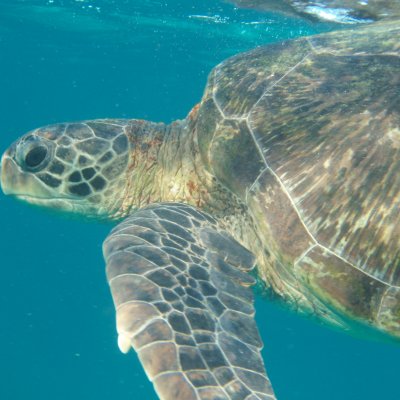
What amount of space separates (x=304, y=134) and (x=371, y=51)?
98cm

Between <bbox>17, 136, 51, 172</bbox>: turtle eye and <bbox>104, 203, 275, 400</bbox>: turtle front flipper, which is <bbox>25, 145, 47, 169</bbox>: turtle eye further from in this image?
<bbox>104, 203, 275, 400</bbox>: turtle front flipper

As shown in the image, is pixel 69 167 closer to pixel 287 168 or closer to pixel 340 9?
pixel 287 168

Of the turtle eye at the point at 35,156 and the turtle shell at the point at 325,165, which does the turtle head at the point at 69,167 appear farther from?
the turtle shell at the point at 325,165

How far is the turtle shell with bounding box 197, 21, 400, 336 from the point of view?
2676 mm

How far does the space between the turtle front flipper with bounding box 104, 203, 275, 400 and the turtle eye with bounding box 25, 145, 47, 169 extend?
4.61 ft

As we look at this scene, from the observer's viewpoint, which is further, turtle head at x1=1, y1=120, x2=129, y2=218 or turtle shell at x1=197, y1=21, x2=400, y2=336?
turtle head at x1=1, y1=120, x2=129, y2=218

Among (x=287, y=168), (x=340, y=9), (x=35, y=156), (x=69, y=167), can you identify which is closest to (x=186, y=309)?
(x=287, y=168)

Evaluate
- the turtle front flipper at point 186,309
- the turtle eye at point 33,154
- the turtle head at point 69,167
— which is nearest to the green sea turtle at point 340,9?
the turtle head at point 69,167

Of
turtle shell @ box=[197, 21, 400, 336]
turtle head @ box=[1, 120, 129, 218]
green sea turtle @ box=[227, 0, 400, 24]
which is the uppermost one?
green sea turtle @ box=[227, 0, 400, 24]

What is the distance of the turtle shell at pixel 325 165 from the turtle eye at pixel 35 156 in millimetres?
1565

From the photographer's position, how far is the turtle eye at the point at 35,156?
409 cm

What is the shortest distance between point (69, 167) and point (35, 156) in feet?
1.05

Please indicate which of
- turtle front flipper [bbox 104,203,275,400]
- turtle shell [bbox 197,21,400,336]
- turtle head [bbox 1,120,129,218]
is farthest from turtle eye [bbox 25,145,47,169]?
turtle shell [bbox 197,21,400,336]

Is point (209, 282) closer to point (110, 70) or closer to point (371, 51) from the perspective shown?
point (371, 51)
